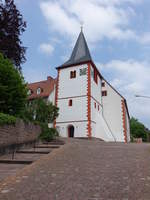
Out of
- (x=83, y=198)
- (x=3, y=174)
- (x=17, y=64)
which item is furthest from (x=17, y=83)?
(x=83, y=198)

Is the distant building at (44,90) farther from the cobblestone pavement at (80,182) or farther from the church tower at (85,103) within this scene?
the cobblestone pavement at (80,182)

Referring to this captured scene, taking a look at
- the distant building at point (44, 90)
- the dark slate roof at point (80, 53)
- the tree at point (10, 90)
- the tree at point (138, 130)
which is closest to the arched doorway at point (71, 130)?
the distant building at point (44, 90)

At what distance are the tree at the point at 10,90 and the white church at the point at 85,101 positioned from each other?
43.2ft

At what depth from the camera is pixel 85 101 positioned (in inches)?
967

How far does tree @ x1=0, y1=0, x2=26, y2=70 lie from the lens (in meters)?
13.9

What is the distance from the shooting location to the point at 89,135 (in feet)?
75.8

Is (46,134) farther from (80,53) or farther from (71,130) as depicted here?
(80,53)

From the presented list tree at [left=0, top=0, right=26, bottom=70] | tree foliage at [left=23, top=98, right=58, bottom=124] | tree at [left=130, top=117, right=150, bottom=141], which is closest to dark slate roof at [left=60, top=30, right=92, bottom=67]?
tree foliage at [left=23, top=98, right=58, bottom=124]

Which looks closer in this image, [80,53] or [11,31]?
[11,31]

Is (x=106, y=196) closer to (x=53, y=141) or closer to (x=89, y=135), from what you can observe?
(x=53, y=141)

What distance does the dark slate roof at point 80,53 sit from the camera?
91.8ft

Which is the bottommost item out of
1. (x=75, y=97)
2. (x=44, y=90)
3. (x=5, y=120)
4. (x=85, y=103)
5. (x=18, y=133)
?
(x=18, y=133)

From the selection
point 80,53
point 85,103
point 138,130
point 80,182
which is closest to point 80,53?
point 80,53

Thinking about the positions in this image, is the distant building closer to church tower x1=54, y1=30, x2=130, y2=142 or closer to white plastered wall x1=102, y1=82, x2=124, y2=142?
church tower x1=54, y1=30, x2=130, y2=142
